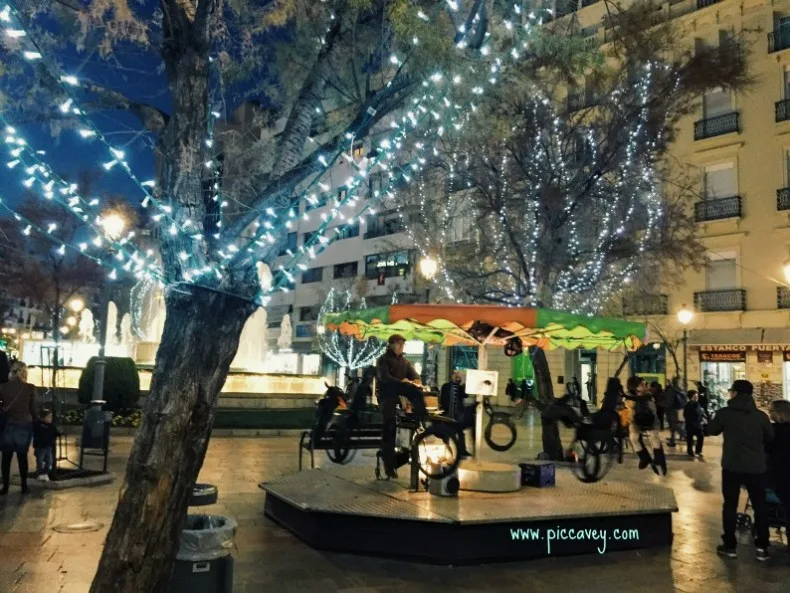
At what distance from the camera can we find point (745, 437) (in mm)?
7219

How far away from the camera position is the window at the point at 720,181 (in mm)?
28172

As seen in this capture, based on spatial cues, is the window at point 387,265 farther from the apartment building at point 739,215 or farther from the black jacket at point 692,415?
the black jacket at point 692,415

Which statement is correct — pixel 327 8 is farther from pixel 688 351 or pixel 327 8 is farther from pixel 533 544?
pixel 688 351

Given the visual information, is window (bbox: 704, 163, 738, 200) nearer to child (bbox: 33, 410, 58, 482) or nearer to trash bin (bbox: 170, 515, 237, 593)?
child (bbox: 33, 410, 58, 482)

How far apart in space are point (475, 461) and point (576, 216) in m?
11.4

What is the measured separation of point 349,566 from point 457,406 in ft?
13.7

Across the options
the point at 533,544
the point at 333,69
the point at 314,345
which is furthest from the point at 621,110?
the point at 314,345

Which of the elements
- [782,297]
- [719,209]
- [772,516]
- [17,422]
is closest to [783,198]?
[719,209]

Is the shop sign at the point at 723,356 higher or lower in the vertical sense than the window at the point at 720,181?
lower

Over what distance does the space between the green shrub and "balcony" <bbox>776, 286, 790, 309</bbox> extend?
77.4 ft

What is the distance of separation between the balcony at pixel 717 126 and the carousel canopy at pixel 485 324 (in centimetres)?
2109

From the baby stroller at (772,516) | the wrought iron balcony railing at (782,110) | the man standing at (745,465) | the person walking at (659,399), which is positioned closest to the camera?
the man standing at (745,465)

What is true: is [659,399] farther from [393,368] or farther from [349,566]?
[349,566]

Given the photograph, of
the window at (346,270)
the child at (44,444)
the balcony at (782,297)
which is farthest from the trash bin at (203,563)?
the window at (346,270)
